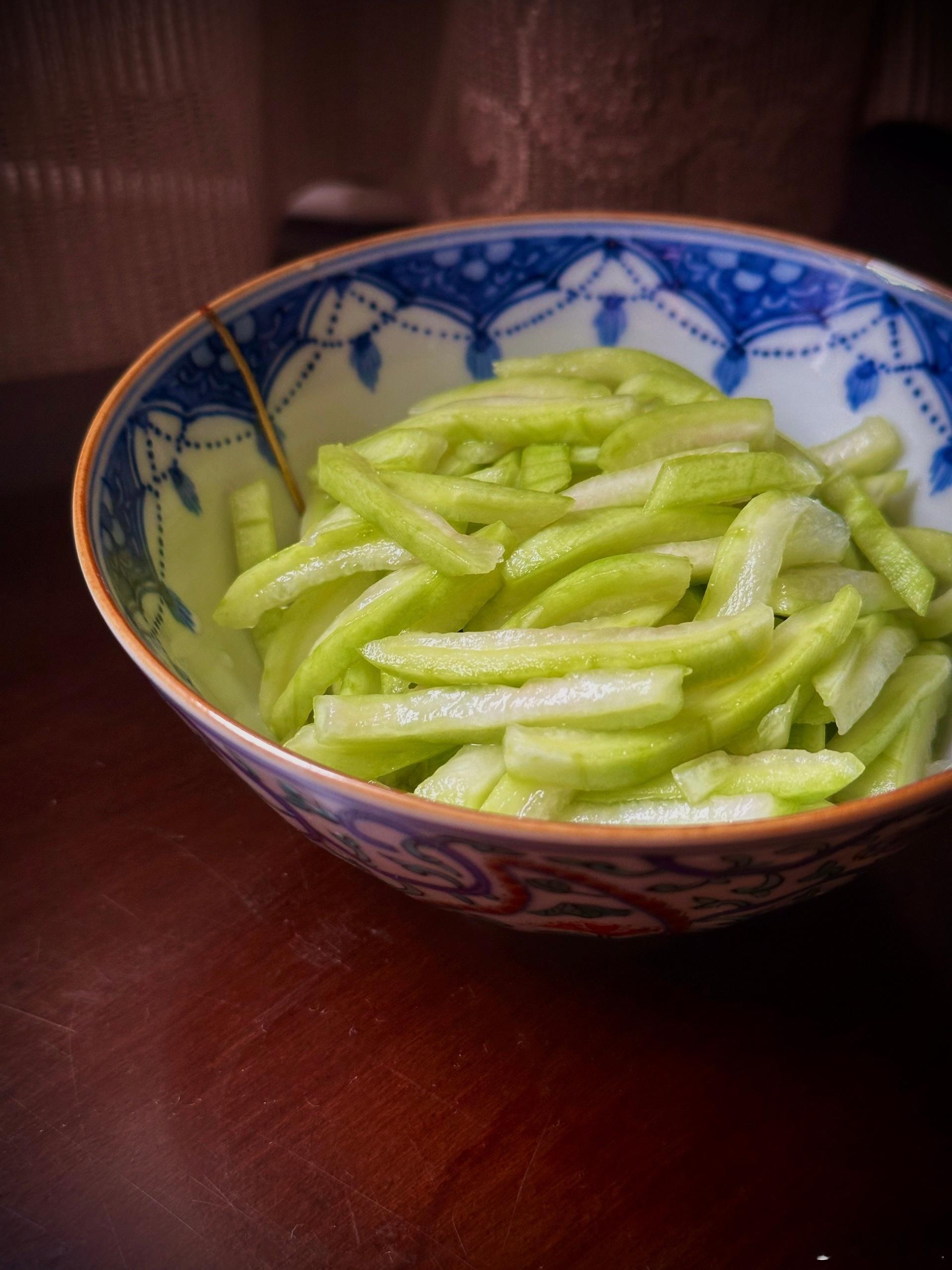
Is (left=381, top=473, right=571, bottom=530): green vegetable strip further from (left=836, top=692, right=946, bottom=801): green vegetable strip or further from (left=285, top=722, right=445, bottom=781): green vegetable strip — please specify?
(left=836, top=692, right=946, bottom=801): green vegetable strip

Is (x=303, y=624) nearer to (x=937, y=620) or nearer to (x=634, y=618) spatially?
(x=634, y=618)

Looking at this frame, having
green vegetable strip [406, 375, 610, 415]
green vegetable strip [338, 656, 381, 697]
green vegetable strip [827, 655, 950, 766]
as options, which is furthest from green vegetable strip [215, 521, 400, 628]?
green vegetable strip [827, 655, 950, 766]

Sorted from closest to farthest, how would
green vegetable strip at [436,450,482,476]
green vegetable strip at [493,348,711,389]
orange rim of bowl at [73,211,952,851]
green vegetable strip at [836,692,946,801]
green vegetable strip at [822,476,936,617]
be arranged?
orange rim of bowl at [73,211,952,851]
green vegetable strip at [836,692,946,801]
green vegetable strip at [822,476,936,617]
green vegetable strip at [436,450,482,476]
green vegetable strip at [493,348,711,389]

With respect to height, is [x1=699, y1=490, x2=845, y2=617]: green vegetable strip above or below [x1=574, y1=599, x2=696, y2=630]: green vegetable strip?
above

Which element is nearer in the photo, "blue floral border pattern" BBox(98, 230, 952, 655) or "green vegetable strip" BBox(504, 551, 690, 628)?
"green vegetable strip" BBox(504, 551, 690, 628)

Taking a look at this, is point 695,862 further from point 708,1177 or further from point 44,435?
point 44,435

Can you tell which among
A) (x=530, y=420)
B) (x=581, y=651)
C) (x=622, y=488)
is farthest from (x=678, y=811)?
(x=530, y=420)

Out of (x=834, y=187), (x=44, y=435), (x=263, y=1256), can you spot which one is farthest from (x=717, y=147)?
(x=263, y=1256)
